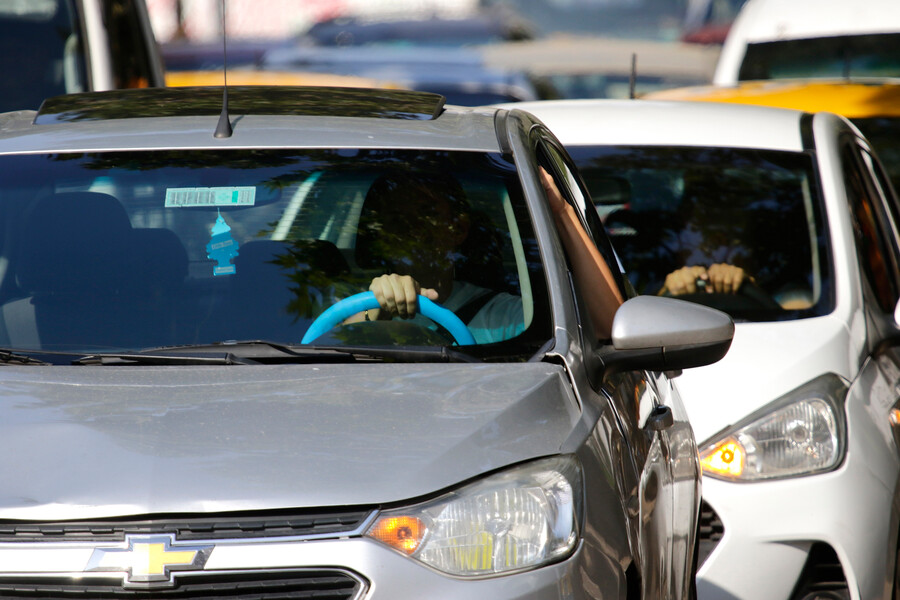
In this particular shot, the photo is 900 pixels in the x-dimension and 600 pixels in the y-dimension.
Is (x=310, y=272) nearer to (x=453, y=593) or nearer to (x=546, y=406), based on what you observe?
(x=546, y=406)

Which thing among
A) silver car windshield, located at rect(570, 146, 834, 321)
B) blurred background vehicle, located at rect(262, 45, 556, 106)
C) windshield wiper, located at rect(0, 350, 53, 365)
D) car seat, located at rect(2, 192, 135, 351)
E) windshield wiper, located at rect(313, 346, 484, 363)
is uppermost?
blurred background vehicle, located at rect(262, 45, 556, 106)

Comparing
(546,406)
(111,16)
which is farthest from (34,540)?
(111,16)

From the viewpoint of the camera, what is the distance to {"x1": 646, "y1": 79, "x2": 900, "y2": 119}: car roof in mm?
6531

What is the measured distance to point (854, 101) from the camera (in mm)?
6598

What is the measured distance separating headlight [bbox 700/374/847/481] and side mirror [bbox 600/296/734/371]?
0.98 metres

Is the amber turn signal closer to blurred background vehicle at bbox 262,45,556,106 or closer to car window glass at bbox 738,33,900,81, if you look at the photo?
car window glass at bbox 738,33,900,81

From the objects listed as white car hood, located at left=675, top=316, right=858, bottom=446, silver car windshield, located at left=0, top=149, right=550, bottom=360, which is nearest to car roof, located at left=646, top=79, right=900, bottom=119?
white car hood, located at left=675, top=316, right=858, bottom=446

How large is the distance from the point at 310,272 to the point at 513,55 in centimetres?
1198

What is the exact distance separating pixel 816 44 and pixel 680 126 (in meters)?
5.31

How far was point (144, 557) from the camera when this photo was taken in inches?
93.4

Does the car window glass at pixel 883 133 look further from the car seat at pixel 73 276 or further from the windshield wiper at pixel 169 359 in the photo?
the windshield wiper at pixel 169 359

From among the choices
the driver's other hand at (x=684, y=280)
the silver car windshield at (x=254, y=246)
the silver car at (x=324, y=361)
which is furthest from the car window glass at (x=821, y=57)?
the silver car windshield at (x=254, y=246)

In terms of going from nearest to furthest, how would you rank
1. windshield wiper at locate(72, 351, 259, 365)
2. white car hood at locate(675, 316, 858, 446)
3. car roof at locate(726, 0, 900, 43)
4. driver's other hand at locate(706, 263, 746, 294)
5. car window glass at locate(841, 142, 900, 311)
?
windshield wiper at locate(72, 351, 259, 365) < white car hood at locate(675, 316, 858, 446) < car window glass at locate(841, 142, 900, 311) < driver's other hand at locate(706, 263, 746, 294) < car roof at locate(726, 0, 900, 43)

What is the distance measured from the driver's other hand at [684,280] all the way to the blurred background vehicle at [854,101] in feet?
6.14
